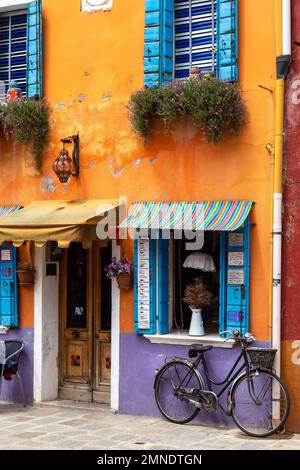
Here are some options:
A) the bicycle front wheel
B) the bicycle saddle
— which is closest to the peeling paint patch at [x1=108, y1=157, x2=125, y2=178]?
the bicycle saddle

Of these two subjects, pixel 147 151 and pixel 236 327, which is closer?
pixel 236 327

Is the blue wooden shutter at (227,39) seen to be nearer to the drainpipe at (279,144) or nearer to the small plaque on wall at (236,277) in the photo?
the drainpipe at (279,144)

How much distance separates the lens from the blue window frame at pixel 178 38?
9.91 meters

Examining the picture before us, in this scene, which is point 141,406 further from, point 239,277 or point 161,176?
point 161,176

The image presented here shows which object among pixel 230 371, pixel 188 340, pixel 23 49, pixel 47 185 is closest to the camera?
pixel 230 371

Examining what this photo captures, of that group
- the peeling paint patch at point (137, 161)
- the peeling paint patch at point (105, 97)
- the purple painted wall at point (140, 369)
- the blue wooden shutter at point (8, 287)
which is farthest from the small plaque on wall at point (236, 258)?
the blue wooden shutter at point (8, 287)

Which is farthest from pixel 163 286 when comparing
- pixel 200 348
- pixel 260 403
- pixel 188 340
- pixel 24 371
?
pixel 24 371

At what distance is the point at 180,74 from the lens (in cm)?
1014

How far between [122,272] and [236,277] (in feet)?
5.28

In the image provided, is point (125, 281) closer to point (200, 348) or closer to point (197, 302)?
point (197, 302)

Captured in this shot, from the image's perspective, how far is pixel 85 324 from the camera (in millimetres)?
10984

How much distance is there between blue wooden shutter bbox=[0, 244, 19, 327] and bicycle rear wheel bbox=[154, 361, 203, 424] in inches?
99.7

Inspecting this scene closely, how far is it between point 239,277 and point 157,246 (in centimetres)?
124

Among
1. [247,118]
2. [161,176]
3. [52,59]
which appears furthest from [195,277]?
[52,59]
